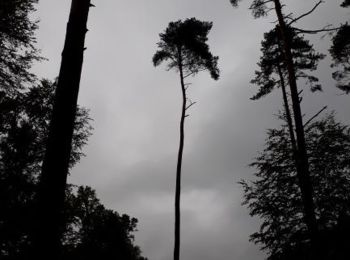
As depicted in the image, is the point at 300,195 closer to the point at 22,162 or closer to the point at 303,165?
the point at 303,165

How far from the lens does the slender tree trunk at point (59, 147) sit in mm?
3130

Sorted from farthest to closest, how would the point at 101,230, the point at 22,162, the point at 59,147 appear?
the point at 101,230, the point at 22,162, the point at 59,147

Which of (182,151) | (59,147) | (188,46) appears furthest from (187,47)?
(59,147)

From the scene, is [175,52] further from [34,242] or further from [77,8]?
[34,242]

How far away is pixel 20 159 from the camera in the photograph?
1605cm

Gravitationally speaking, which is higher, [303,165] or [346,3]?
[346,3]

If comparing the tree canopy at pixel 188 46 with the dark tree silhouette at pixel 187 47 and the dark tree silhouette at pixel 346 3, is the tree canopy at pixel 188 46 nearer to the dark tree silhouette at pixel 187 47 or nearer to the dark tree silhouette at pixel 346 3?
the dark tree silhouette at pixel 187 47

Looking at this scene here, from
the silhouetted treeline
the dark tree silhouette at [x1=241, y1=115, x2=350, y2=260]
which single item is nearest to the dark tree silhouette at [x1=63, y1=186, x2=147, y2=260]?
the silhouetted treeline

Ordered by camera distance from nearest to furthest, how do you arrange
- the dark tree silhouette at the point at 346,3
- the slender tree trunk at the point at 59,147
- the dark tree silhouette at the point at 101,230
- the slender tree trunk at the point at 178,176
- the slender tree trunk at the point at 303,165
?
the slender tree trunk at the point at 59,147
the slender tree trunk at the point at 303,165
the slender tree trunk at the point at 178,176
the dark tree silhouette at the point at 346,3
the dark tree silhouette at the point at 101,230

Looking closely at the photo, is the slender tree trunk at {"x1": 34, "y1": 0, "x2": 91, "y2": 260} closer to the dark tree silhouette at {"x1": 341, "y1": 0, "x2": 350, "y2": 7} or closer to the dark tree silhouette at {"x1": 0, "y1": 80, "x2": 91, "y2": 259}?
the dark tree silhouette at {"x1": 0, "y1": 80, "x2": 91, "y2": 259}

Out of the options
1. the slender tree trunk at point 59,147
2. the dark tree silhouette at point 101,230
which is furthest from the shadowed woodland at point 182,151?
Answer: the dark tree silhouette at point 101,230

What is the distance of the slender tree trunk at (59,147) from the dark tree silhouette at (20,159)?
27.6ft

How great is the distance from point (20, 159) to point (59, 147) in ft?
45.9

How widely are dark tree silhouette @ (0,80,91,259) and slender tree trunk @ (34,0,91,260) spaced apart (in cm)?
841
